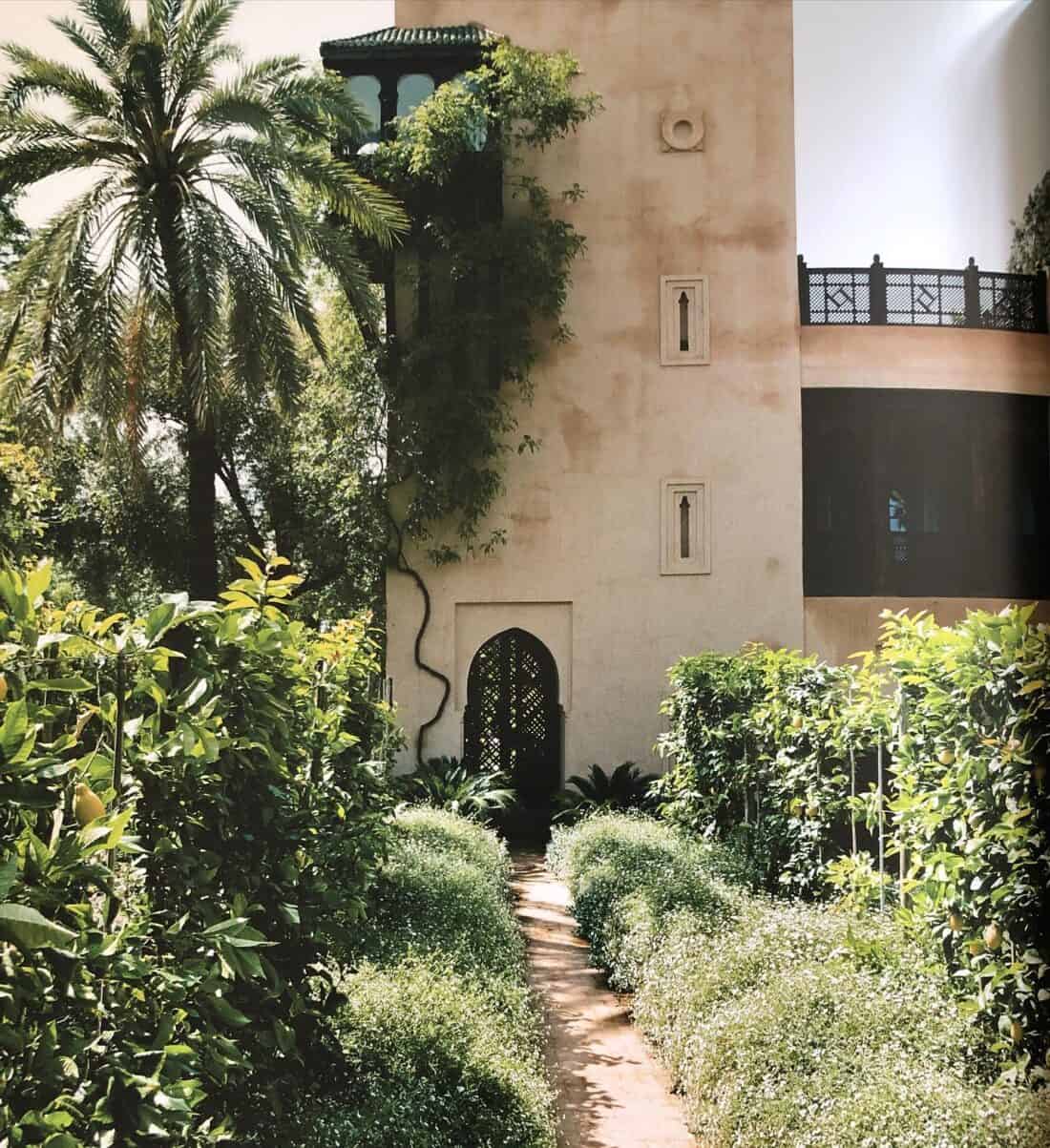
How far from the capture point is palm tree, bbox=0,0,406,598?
10.8 m

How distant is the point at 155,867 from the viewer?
3.06m

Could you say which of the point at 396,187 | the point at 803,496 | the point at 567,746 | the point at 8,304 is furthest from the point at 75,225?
the point at 803,496

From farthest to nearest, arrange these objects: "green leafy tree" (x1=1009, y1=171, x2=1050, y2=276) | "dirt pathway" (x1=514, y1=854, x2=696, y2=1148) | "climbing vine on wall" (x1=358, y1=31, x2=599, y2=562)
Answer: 1. "climbing vine on wall" (x1=358, y1=31, x2=599, y2=562)
2. "dirt pathway" (x1=514, y1=854, x2=696, y2=1148)
3. "green leafy tree" (x1=1009, y1=171, x2=1050, y2=276)

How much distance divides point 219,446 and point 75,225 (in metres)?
9.26

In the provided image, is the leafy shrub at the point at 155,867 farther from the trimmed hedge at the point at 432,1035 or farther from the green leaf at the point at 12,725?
the trimmed hedge at the point at 432,1035

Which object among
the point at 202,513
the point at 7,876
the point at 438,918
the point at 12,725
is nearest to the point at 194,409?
the point at 202,513

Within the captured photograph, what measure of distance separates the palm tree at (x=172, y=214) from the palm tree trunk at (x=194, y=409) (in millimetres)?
18

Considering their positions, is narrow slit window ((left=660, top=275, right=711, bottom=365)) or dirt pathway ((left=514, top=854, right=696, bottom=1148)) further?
narrow slit window ((left=660, top=275, right=711, bottom=365))

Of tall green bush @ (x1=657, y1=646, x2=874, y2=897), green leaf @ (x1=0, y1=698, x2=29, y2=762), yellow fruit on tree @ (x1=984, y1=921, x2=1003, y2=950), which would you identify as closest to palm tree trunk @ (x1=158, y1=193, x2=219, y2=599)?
tall green bush @ (x1=657, y1=646, x2=874, y2=897)

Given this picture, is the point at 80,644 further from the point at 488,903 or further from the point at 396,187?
the point at 396,187

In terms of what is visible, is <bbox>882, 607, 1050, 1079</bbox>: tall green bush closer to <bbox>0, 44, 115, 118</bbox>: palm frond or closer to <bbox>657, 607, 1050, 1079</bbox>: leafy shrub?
<bbox>657, 607, 1050, 1079</bbox>: leafy shrub

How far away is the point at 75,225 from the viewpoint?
11.0 m

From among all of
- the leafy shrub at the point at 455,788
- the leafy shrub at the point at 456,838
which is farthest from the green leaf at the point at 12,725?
the leafy shrub at the point at 455,788

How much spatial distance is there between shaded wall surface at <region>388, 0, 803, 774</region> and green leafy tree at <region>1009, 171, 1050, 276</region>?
1055cm
